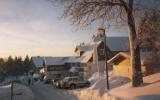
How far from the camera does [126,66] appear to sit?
4066 centimetres

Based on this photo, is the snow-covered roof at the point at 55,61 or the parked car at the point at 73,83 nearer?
the parked car at the point at 73,83

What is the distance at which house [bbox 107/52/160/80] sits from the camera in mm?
36531

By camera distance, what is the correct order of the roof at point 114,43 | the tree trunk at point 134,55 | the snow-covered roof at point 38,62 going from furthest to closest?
1. the snow-covered roof at point 38,62
2. the roof at point 114,43
3. the tree trunk at point 134,55

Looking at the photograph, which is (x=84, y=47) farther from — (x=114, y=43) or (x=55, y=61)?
(x=55, y=61)

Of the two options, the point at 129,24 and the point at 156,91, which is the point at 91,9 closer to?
the point at 129,24

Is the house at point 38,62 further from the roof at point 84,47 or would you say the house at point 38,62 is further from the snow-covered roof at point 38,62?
the roof at point 84,47

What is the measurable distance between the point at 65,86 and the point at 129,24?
19.4 m

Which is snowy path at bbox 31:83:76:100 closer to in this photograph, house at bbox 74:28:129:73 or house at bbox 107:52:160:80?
house at bbox 107:52:160:80

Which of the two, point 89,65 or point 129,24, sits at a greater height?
point 129,24

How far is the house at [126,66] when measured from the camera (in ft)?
120

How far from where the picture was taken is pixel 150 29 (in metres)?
31.3

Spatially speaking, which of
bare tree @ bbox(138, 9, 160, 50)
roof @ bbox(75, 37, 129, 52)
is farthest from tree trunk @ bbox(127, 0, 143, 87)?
roof @ bbox(75, 37, 129, 52)

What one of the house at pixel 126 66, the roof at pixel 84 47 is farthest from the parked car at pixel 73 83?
the roof at pixel 84 47

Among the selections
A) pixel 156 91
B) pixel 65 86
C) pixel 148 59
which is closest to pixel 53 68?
pixel 65 86
